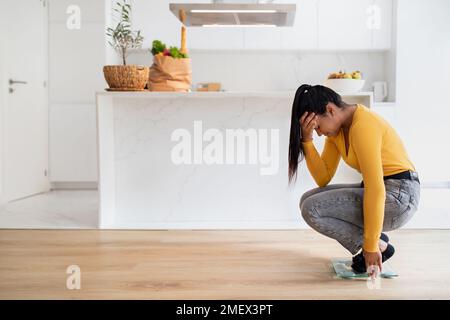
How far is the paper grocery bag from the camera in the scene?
3.04m

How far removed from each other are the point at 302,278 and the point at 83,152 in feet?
12.2

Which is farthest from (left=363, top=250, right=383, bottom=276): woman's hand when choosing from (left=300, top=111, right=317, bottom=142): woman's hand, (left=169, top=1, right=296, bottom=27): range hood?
(left=169, top=1, right=296, bottom=27): range hood

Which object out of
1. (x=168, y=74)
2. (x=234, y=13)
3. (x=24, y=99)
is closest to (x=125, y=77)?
(x=168, y=74)

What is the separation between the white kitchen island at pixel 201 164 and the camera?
3234mm

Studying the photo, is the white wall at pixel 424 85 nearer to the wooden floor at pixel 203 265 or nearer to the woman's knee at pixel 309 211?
the wooden floor at pixel 203 265

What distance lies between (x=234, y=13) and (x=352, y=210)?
7.43ft

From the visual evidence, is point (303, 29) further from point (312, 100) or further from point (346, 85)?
point (312, 100)

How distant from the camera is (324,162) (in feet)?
7.26

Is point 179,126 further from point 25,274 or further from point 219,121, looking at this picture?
point 25,274

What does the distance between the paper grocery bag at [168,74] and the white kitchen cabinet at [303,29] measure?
250 cm

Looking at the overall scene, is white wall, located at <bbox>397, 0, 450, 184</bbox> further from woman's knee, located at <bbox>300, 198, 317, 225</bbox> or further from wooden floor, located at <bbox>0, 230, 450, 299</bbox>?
woman's knee, located at <bbox>300, 198, 317, 225</bbox>

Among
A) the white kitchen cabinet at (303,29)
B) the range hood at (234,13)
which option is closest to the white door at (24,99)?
the range hood at (234,13)
